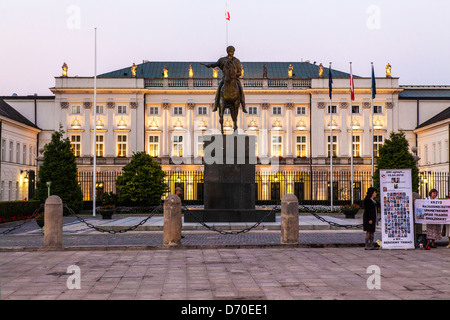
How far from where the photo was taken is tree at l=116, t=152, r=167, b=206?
4044 centimetres

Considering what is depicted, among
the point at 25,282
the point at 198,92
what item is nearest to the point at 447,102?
the point at 198,92

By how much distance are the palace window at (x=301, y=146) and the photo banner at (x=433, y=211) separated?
54057 millimetres

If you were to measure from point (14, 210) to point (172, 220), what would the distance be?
56.8 ft

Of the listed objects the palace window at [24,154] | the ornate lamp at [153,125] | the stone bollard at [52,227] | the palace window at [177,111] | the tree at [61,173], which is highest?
the palace window at [177,111]

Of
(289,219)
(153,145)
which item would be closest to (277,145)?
(153,145)

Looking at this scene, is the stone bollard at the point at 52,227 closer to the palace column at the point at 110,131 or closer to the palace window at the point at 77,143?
the palace column at the point at 110,131

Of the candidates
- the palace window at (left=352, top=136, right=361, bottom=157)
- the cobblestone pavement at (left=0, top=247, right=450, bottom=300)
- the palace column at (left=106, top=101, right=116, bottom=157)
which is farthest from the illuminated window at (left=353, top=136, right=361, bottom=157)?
the cobblestone pavement at (left=0, top=247, right=450, bottom=300)

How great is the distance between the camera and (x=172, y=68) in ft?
245

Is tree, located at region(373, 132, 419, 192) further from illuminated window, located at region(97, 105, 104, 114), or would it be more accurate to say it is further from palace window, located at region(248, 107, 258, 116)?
illuminated window, located at region(97, 105, 104, 114)

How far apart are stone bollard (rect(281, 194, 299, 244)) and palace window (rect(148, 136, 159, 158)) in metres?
54.0

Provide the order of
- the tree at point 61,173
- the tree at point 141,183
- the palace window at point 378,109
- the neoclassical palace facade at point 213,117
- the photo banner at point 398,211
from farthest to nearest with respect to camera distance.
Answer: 1. the palace window at point 378,109
2. the neoclassical palace facade at point 213,117
3. the tree at point 141,183
4. the tree at point 61,173
5. the photo banner at point 398,211

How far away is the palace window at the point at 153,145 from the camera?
6894 centimetres

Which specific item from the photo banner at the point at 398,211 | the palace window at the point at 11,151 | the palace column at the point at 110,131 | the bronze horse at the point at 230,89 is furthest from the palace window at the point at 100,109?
the photo banner at the point at 398,211

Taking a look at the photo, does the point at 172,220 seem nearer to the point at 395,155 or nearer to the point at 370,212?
the point at 370,212
